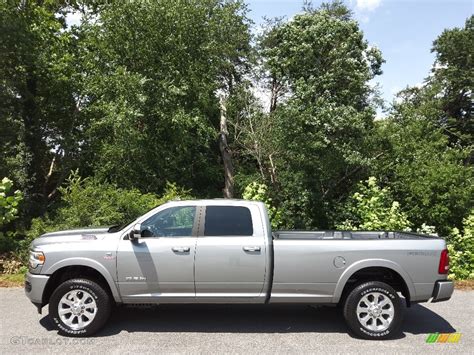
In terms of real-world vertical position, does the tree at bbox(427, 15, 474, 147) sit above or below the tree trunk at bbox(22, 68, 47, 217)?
above

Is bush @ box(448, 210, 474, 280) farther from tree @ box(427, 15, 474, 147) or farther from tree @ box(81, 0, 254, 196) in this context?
tree @ box(427, 15, 474, 147)

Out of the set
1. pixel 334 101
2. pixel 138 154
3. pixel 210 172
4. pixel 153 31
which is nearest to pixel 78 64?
pixel 153 31

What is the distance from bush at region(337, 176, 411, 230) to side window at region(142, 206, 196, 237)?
6691 millimetres

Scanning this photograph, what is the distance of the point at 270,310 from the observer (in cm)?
631

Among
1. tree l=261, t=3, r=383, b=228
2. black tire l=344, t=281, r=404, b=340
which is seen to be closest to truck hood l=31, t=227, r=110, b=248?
black tire l=344, t=281, r=404, b=340

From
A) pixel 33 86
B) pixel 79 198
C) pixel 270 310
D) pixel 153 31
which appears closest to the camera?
pixel 270 310

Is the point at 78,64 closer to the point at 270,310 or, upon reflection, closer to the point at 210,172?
the point at 210,172

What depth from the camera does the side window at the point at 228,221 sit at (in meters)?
5.41

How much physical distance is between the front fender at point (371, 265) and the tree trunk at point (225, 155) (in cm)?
1376

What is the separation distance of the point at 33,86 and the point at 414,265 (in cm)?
1456

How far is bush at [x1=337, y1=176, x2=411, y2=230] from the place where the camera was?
10.8 metres

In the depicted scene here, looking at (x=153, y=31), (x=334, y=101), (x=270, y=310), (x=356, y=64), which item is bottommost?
(x=270, y=310)

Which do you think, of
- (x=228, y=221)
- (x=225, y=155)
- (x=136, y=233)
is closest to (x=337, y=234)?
(x=228, y=221)

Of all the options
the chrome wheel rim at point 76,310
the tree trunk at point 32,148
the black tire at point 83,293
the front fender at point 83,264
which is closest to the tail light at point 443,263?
the front fender at point 83,264
